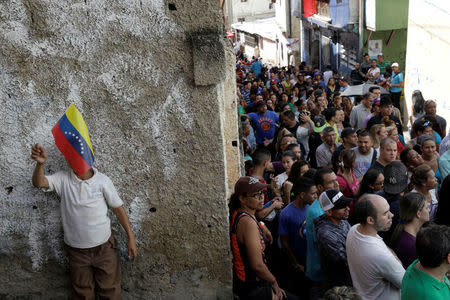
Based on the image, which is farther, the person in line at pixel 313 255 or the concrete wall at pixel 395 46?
the concrete wall at pixel 395 46

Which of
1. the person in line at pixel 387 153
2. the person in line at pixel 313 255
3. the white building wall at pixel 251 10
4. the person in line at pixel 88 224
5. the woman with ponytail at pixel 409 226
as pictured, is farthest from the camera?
the white building wall at pixel 251 10

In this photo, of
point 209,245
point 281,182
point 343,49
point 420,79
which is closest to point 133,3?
point 209,245

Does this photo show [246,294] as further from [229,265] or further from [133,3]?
[133,3]

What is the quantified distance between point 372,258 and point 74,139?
2.20m

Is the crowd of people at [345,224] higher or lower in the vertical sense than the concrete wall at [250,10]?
lower

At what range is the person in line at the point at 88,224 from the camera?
3.50 m

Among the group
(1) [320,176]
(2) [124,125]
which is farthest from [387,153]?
(2) [124,125]

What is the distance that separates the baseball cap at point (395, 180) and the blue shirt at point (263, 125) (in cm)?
416

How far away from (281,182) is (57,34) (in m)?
3.10

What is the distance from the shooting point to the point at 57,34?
356 centimetres

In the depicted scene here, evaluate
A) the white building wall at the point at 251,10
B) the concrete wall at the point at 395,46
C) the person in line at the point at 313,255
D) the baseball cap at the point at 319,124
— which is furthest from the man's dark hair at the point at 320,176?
the white building wall at the point at 251,10

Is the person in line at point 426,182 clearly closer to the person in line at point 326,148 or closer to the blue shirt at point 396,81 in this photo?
the person in line at point 326,148

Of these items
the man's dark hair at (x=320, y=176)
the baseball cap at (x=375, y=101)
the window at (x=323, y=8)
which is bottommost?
the baseball cap at (x=375, y=101)

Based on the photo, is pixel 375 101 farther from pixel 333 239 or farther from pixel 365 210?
pixel 365 210
